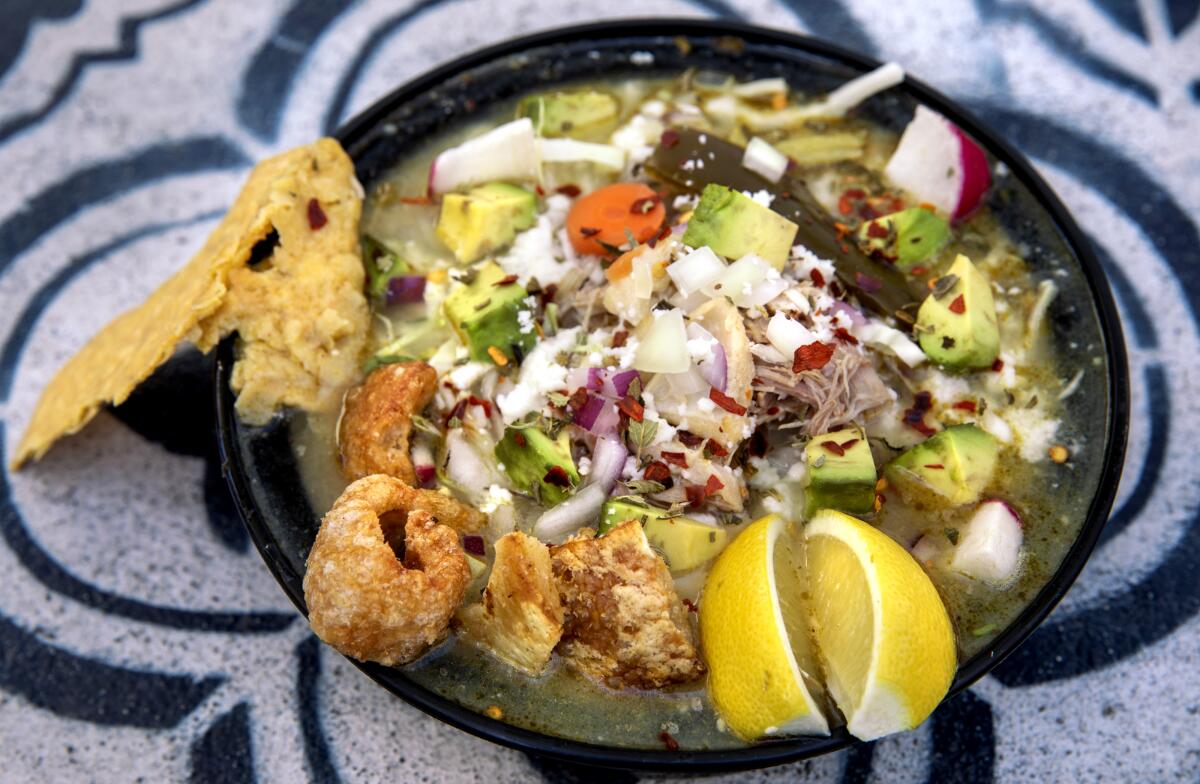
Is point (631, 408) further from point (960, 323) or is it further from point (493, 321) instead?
A: point (960, 323)

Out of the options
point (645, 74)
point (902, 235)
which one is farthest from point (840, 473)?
point (645, 74)

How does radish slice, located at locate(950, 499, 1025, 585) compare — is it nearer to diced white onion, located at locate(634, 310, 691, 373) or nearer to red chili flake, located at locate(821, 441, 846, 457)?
red chili flake, located at locate(821, 441, 846, 457)

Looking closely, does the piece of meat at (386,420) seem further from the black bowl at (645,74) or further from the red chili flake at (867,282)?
the red chili flake at (867,282)

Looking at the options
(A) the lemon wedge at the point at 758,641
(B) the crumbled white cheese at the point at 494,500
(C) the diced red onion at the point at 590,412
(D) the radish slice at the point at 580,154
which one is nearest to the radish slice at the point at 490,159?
(D) the radish slice at the point at 580,154

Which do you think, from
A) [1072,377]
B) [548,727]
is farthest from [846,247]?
[548,727]

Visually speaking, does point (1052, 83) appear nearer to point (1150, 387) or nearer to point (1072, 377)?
point (1150, 387)

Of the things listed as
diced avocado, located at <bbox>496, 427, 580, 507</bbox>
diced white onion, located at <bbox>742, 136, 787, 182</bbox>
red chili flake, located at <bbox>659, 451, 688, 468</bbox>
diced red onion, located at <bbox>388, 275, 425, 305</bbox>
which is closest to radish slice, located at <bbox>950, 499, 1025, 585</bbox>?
red chili flake, located at <bbox>659, 451, 688, 468</bbox>
